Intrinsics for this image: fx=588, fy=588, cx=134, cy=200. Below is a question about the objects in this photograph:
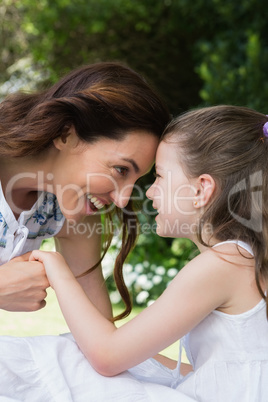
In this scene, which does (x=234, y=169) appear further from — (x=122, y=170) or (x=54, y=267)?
(x=54, y=267)

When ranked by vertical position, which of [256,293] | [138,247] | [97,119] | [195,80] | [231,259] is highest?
[97,119]

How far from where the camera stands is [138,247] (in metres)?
5.69

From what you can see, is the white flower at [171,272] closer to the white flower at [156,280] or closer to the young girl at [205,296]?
the white flower at [156,280]

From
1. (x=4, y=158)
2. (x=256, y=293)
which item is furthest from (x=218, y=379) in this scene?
(x=4, y=158)

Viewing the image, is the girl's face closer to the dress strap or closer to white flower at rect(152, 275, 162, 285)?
the dress strap

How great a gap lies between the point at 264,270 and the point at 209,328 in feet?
0.91

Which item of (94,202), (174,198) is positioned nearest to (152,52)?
(94,202)

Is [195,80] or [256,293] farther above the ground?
[256,293]

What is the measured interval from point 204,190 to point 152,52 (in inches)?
222

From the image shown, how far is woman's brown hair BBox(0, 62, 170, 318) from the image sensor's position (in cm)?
254

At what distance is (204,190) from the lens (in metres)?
2.20

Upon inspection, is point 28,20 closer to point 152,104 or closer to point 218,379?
point 152,104

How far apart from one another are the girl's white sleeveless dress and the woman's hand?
0.94 ft

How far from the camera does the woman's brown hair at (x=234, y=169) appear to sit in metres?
2.13
